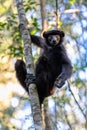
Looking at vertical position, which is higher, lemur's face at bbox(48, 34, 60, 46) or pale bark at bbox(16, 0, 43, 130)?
pale bark at bbox(16, 0, 43, 130)

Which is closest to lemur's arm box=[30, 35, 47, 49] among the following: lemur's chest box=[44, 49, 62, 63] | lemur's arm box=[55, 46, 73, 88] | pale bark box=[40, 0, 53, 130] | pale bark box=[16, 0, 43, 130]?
lemur's chest box=[44, 49, 62, 63]

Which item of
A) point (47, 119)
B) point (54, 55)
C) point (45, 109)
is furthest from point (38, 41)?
point (47, 119)

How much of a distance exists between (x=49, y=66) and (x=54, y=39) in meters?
0.60

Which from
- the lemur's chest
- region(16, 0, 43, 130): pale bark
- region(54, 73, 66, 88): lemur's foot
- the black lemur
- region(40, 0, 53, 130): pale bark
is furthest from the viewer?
region(40, 0, 53, 130): pale bark

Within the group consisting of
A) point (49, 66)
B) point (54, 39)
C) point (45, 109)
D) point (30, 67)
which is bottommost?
point (45, 109)

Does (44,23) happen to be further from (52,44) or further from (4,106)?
(4,106)

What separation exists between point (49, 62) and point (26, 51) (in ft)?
5.42

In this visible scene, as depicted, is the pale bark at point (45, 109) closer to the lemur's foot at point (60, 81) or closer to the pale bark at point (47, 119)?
the pale bark at point (47, 119)

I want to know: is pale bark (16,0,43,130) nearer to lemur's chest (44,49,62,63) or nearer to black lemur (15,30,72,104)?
black lemur (15,30,72,104)

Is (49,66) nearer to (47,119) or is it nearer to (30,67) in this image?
(47,119)

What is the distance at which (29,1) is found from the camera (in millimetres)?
10125

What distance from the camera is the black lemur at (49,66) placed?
8867 mm

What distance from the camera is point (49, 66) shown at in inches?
357

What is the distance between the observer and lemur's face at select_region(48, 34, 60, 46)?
925 centimetres
